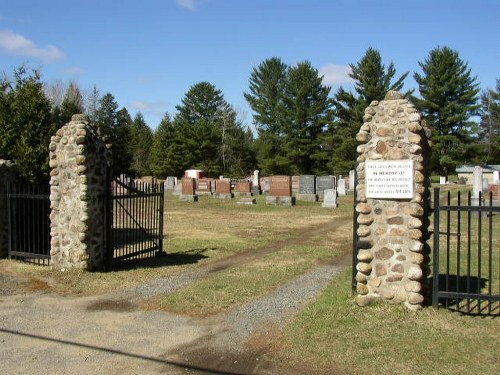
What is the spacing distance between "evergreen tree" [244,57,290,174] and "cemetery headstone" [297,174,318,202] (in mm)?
28595

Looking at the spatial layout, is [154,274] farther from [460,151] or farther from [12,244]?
[460,151]

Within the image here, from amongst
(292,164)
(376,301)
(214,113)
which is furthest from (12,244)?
(214,113)

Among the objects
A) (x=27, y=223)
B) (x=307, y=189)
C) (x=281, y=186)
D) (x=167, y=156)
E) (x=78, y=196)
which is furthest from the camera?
(x=167, y=156)

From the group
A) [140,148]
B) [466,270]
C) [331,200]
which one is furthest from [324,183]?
[140,148]

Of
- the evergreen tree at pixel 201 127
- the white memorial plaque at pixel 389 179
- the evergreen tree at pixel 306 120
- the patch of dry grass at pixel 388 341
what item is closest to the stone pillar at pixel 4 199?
the patch of dry grass at pixel 388 341

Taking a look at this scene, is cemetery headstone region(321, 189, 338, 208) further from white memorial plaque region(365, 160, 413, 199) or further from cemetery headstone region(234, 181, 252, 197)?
white memorial plaque region(365, 160, 413, 199)

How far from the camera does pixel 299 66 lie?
62500 mm

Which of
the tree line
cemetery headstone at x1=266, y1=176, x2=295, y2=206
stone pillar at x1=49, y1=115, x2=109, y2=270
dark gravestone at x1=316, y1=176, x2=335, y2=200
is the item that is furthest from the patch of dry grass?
the tree line

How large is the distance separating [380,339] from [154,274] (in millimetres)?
5149

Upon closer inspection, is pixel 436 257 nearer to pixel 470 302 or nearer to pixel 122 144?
pixel 470 302

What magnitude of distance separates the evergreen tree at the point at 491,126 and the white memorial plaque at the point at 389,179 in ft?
199

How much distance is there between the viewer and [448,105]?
180 ft

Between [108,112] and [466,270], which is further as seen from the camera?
[108,112]

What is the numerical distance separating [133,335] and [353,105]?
55754 mm
